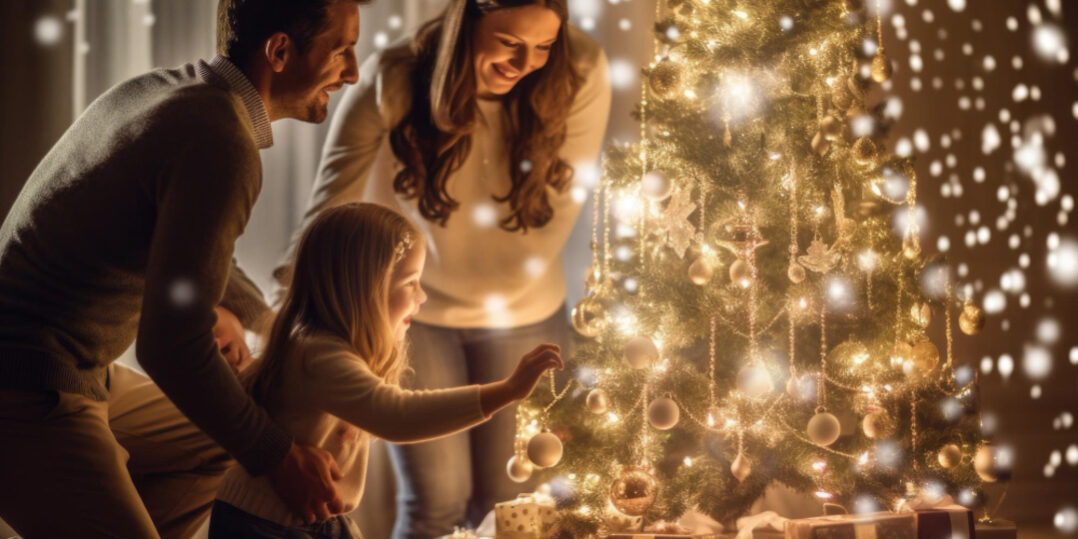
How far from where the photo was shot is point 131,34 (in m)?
2.75

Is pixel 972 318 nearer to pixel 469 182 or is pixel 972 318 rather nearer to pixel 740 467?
pixel 740 467

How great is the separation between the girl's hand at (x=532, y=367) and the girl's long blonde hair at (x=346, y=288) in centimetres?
25

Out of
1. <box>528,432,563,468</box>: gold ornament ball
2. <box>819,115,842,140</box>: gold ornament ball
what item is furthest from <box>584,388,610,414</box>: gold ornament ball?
<box>819,115,842,140</box>: gold ornament ball

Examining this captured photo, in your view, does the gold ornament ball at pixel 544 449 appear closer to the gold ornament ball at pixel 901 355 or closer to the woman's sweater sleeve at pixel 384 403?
the woman's sweater sleeve at pixel 384 403

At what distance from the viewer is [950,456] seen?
2.03 metres

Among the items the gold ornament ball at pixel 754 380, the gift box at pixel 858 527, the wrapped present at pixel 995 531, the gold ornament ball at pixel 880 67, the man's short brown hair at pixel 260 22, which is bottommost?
the wrapped present at pixel 995 531

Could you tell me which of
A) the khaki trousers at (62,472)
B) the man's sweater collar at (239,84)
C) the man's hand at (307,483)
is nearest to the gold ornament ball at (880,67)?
the man's sweater collar at (239,84)

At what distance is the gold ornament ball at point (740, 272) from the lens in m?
1.96

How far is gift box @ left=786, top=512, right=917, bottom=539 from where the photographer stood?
1.85 m

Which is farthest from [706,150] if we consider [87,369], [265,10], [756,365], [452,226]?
[87,369]

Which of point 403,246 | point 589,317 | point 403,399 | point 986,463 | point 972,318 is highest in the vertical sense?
point 403,246

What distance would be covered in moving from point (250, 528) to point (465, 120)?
1.22m

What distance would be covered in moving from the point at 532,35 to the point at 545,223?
1.74 ft

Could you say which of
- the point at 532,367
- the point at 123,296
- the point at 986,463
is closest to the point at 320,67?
the point at 123,296
